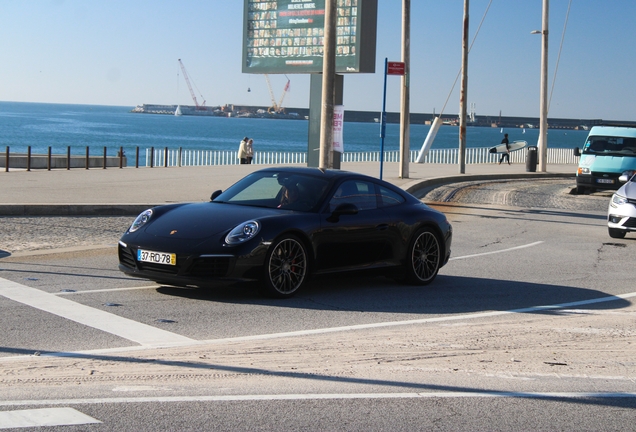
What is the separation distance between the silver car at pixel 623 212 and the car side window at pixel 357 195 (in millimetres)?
7130

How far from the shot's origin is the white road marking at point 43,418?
475 cm

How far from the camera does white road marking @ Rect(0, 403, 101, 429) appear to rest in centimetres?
475

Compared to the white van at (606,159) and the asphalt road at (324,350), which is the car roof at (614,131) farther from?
the asphalt road at (324,350)

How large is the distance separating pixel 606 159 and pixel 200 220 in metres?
20.5

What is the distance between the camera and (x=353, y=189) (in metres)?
10.1

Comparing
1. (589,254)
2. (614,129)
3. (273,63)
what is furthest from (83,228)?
(614,129)

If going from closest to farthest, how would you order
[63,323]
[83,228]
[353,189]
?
[63,323] < [353,189] < [83,228]

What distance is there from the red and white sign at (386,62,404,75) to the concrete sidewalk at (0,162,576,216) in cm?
406

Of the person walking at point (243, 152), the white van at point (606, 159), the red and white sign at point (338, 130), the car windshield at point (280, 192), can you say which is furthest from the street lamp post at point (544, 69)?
the car windshield at point (280, 192)

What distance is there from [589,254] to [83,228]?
8329 mm

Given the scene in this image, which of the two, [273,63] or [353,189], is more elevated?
[273,63]

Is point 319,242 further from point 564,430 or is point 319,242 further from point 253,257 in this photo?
point 564,430

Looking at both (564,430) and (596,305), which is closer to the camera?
(564,430)

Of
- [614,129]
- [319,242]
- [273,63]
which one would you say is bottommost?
[319,242]
